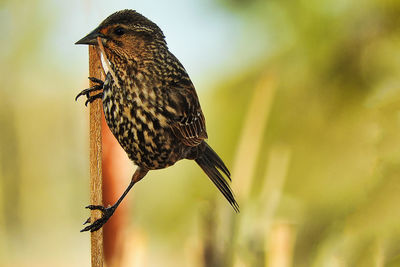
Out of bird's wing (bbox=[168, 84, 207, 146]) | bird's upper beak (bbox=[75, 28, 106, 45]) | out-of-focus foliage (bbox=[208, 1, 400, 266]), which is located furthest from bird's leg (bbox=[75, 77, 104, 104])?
out-of-focus foliage (bbox=[208, 1, 400, 266])

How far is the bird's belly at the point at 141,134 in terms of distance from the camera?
1.87 m

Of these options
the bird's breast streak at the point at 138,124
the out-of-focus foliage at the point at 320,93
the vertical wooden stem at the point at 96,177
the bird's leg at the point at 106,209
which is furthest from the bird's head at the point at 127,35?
the out-of-focus foliage at the point at 320,93

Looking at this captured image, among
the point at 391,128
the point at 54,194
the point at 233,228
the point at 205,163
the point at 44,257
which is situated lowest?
the point at 44,257

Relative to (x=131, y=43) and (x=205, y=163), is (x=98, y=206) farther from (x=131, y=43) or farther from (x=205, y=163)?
(x=205, y=163)

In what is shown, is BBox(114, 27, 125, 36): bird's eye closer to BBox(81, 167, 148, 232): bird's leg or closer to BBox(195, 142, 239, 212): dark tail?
BBox(81, 167, 148, 232): bird's leg

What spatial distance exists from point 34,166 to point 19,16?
0.90m

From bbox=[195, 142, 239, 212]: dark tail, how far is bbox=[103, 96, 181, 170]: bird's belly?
235mm

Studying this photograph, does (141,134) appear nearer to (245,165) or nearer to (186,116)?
(186,116)

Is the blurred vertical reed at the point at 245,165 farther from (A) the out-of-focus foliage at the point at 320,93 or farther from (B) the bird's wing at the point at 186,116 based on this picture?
(A) the out-of-focus foliage at the point at 320,93

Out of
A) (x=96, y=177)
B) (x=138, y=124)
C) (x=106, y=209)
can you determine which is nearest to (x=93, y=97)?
(x=138, y=124)

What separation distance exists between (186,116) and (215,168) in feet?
0.97

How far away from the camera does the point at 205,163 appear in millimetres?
2295

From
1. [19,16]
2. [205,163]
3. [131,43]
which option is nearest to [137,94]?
[131,43]

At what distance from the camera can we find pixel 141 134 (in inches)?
75.4
